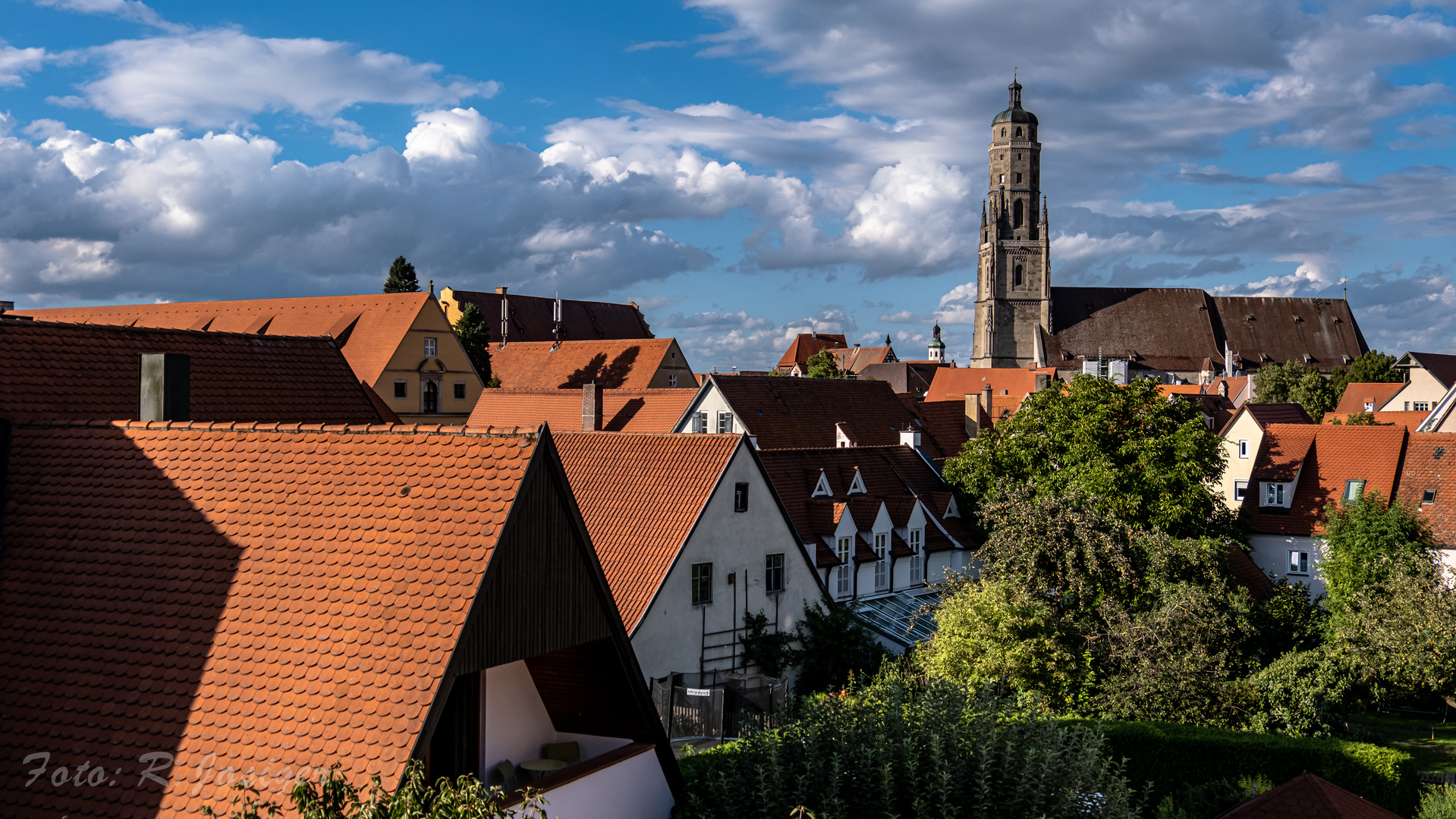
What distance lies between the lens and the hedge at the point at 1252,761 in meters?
22.3

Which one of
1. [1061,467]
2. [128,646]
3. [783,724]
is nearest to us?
[128,646]

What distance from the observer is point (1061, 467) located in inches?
1604

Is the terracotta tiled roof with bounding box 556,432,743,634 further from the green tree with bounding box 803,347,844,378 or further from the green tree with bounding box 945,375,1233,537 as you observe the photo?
the green tree with bounding box 803,347,844,378

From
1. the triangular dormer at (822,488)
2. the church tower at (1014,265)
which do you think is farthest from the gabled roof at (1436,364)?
the triangular dormer at (822,488)

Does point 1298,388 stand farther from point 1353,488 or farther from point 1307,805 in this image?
point 1307,805

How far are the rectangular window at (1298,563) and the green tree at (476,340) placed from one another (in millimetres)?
54451

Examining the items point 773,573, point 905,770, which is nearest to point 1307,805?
point 905,770

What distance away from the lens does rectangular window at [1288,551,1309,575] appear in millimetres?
47000

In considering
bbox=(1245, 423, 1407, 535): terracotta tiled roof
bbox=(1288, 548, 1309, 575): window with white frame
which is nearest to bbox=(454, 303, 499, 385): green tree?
bbox=(1245, 423, 1407, 535): terracotta tiled roof

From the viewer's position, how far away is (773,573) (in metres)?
29.1

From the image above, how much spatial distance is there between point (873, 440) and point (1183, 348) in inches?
4574

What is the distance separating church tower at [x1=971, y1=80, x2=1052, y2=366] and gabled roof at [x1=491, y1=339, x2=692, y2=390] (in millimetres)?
84414

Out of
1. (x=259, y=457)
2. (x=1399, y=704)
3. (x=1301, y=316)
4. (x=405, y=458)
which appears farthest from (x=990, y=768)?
(x=1301, y=316)

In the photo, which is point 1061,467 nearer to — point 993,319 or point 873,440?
point 873,440
